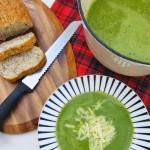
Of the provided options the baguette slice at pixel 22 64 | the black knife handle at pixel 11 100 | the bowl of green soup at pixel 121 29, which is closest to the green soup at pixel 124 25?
Answer: the bowl of green soup at pixel 121 29

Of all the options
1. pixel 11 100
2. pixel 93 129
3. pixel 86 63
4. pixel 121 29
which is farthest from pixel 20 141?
pixel 121 29

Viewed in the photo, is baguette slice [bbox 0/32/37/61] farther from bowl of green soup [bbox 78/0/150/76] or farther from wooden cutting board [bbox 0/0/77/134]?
bowl of green soup [bbox 78/0/150/76]

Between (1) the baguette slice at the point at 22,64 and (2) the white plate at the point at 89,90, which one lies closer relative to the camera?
(2) the white plate at the point at 89,90

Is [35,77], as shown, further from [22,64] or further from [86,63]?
[86,63]

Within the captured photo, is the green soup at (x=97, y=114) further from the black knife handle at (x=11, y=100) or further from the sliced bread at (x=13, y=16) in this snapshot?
the sliced bread at (x=13, y=16)

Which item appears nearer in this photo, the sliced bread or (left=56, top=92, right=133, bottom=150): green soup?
(left=56, top=92, right=133, bottom=150): green soup

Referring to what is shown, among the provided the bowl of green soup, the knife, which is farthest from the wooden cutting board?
the bowl of green soup

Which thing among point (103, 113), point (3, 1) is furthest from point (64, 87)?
point (3, 1)
